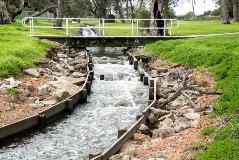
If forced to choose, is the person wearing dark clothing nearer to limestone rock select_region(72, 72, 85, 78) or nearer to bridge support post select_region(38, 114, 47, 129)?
limestone rock select_region(72, 72, 85, 78)

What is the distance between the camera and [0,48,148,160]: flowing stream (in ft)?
41.8

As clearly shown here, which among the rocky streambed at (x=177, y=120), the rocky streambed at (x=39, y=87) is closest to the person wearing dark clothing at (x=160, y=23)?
the rocky streambed at (x=39, y=87)

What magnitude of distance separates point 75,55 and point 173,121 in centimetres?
1740

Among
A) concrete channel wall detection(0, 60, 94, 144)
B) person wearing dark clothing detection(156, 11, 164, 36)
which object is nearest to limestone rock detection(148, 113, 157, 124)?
concrete channel wall detection(0, 60, 94, 144)

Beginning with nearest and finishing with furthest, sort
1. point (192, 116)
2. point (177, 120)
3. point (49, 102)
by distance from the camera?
1. point (192, 116)
2. point (177, 120)
3. point (49, 102)

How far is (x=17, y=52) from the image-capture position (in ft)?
76.7

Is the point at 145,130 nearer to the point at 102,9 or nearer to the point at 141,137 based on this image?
the point at 141,137

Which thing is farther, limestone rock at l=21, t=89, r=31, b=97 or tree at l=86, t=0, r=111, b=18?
tree at l=86, t=0, r=111, b=18

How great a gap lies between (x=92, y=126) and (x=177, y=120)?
3120 millimetres

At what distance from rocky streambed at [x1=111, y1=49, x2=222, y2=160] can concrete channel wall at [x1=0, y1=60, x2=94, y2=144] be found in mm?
3259

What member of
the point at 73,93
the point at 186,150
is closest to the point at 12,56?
the point at 73,93

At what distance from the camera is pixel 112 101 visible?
1944 centimetres

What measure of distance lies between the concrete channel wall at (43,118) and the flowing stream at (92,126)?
24cm

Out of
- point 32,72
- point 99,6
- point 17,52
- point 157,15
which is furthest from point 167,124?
point 99,6
